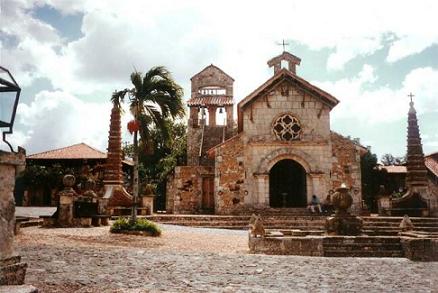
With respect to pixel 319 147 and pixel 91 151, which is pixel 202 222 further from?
pixel 91 151

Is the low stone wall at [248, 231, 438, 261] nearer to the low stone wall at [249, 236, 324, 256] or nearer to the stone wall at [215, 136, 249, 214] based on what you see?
the low stone wall at [249, 236, 324, 256]

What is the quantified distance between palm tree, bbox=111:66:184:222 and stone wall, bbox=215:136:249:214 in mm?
7041

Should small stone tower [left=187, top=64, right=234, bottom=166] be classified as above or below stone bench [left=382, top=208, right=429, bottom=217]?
above

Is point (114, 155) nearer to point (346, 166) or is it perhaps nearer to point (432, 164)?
point (346, 166)

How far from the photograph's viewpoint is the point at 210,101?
3756 centimetres

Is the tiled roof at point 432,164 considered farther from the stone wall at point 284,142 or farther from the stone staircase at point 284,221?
the stone staircase at point 284,221

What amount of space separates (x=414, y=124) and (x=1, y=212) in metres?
24.0

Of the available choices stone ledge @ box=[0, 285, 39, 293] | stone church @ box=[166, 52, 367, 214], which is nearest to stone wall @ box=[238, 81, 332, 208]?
stone church @ box=[166, 52, 367, 214]

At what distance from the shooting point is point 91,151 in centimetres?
3412

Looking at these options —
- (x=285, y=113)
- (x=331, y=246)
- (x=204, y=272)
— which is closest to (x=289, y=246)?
(x=331, y=246)

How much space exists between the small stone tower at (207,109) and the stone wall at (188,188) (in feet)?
30.3

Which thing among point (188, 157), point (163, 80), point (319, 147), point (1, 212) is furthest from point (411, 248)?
point (188, 157)

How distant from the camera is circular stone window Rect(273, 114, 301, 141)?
2205cm

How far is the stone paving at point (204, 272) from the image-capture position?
5.44 metres
